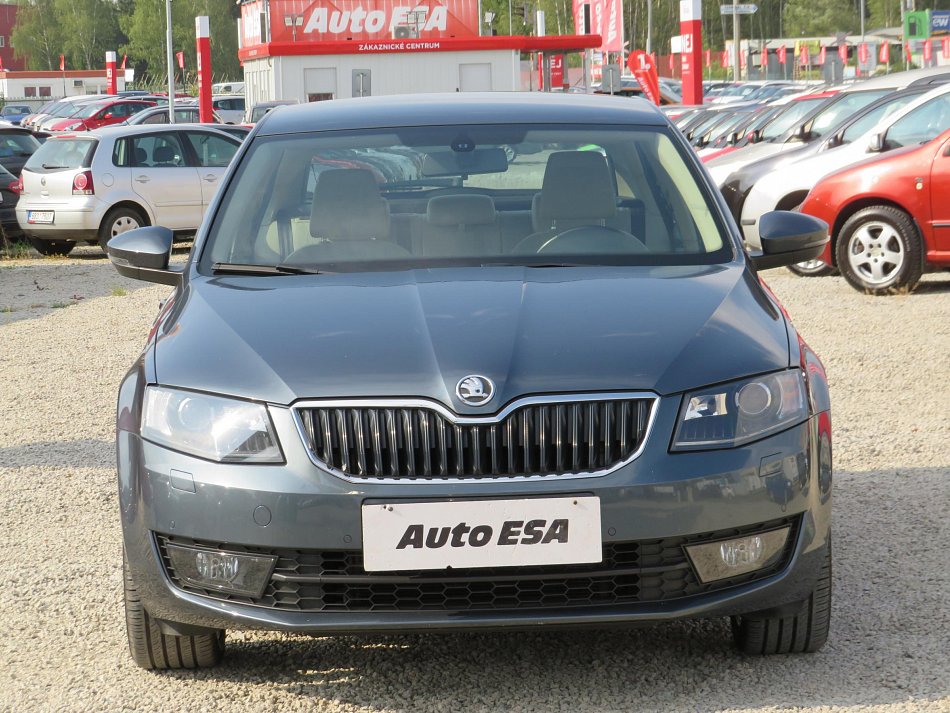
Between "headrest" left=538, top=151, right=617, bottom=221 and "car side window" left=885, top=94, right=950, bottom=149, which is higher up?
"car side window" left=885, top=94, right=950, bottom=149

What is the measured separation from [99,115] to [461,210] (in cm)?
4005

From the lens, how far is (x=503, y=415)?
3.20 meters

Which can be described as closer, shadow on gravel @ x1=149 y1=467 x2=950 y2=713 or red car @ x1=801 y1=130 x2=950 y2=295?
shadow on gravel @ x1=149 y1=467 x2=950 y2=713

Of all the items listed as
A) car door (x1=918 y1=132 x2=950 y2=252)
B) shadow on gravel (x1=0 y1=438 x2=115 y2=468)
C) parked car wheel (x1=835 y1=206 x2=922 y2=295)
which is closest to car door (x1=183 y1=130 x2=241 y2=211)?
parked car wheel (x1=835 y1=206 x2=922 y2=295)

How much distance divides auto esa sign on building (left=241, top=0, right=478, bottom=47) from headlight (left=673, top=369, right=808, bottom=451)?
39.6 metres

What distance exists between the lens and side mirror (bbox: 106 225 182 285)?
14.9ft

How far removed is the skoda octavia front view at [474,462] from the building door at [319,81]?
37793mm

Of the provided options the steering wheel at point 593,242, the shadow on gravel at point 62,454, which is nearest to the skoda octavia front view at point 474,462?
the steering wheel at point 593,242

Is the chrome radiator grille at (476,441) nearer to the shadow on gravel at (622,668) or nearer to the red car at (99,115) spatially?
the shadow on gravel at (622,668)

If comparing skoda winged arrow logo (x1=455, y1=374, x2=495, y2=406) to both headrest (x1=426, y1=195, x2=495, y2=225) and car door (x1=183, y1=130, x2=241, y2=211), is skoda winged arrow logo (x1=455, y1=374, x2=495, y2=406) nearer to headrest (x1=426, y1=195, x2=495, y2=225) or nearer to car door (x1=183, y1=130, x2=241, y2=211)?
headrest (x1=426, y1=195, x2=495, y2=225)

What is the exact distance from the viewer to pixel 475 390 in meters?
3.24

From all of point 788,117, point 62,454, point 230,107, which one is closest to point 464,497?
point 62,454

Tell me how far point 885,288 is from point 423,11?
34130 millimetres

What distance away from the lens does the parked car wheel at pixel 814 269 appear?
493 inches
